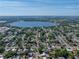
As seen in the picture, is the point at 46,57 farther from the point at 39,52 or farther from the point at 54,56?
the point at 39,52

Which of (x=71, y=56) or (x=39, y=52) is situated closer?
(x=71, y=56)

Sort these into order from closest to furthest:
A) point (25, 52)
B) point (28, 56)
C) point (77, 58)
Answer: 1. point (77, 58)
2. point (28, 56)
3. point (25, 52)

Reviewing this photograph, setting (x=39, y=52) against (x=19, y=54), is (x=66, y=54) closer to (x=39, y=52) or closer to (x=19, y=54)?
(x=39, y=52)

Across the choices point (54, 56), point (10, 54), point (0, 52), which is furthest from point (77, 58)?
point (0, 52)

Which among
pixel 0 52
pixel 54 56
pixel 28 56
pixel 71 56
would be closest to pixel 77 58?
pixel 71 56

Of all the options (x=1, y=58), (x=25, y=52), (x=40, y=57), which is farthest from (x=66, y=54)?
(x=1, y=58)

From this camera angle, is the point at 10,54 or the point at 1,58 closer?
the point at 1,58

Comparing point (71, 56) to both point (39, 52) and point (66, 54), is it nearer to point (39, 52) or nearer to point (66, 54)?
point (66, 54)

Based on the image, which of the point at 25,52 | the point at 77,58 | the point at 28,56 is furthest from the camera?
the point at 25,52
